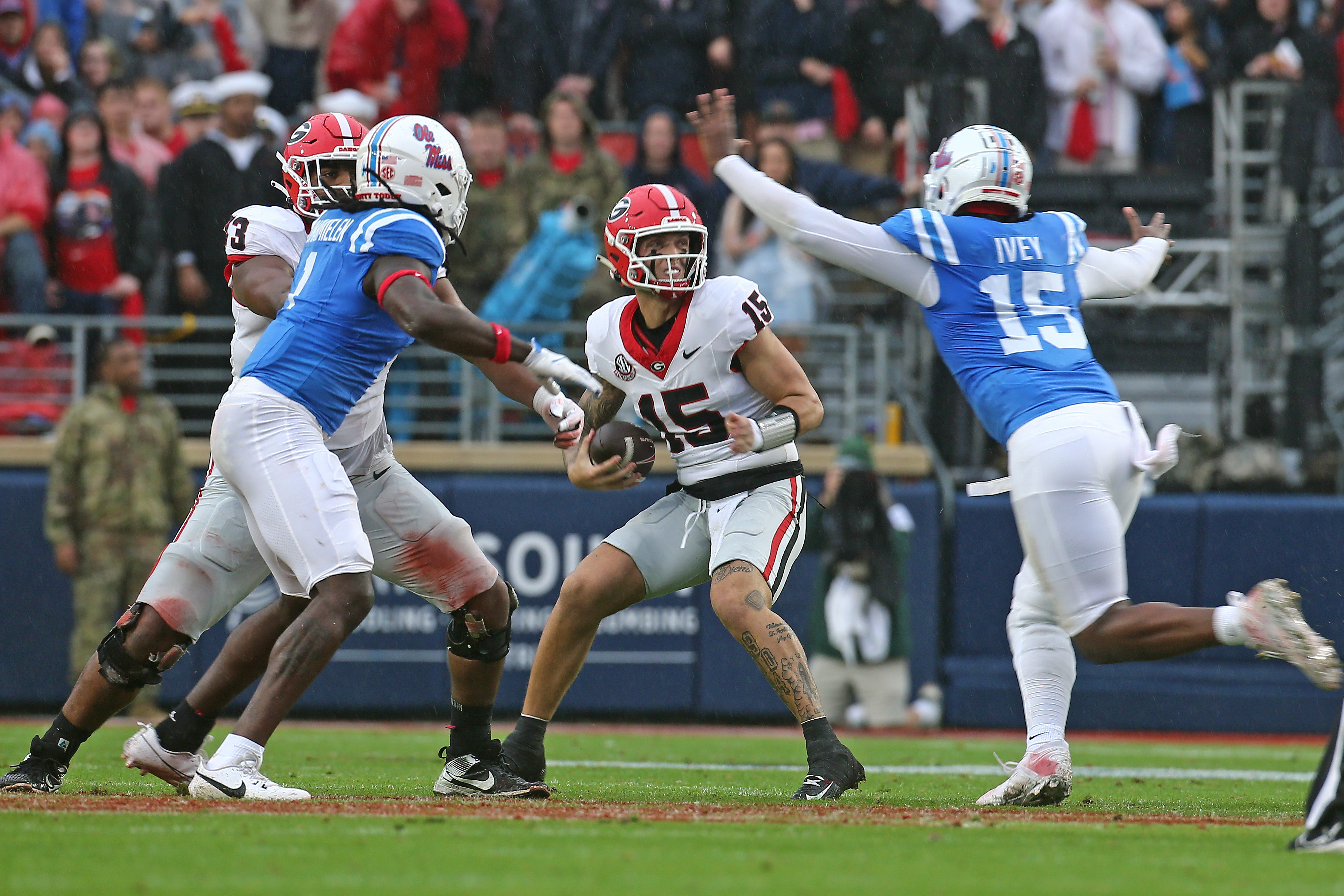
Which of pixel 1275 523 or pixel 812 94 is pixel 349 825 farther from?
pixel 812 94

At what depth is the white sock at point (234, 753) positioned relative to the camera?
4.86m

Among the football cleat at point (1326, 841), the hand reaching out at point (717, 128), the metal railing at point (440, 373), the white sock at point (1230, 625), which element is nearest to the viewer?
the football cleat at point (1326, 841)

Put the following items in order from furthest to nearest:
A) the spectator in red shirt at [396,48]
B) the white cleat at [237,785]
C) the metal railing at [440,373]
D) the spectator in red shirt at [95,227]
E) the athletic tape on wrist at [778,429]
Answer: the spectator in red shirt at [396,48]
the spectator in red shirt at [95,227]
the metal railing at [440,373]
the athletic tape on wrist at [778,429]
the white cleat at [237,785]

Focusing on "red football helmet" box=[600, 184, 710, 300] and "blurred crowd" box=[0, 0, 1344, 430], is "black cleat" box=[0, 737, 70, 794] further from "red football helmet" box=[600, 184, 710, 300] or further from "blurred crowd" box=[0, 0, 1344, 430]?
"blurred crowd" box=[0, 0, 1344, 430]

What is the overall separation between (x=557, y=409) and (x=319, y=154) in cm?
123

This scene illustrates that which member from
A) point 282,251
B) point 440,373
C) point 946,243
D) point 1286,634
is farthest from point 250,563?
point 440,373

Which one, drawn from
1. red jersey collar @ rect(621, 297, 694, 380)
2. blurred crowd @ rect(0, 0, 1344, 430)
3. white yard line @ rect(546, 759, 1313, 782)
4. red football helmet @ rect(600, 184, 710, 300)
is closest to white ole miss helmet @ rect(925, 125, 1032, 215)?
red football helmet @ rect(600, 184, 710, 300)

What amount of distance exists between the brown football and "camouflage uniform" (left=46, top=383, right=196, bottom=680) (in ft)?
18.4

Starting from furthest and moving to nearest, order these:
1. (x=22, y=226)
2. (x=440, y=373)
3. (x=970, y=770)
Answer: (x=440, y=373) → (x=22, y=226) → (x=970, y=770)

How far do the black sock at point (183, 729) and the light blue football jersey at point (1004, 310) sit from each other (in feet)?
8.98

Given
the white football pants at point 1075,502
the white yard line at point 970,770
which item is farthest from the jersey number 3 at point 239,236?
the white yard line at point 970,770

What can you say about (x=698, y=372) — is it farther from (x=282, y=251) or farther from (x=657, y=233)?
(x=282, y=251)

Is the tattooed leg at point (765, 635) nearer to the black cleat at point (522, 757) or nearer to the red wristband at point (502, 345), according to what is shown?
the black cleat at point (522, 757)

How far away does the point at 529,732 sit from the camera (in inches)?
219
